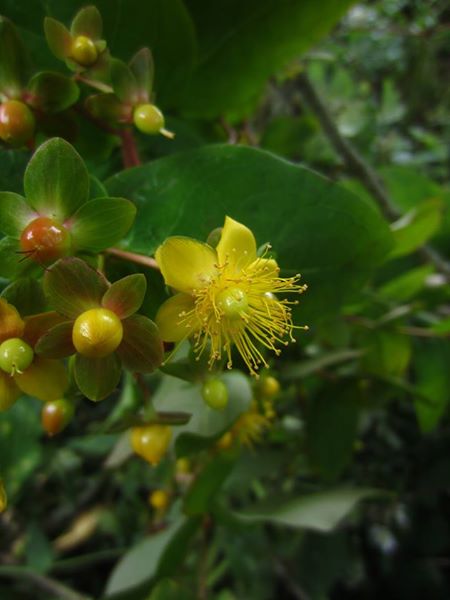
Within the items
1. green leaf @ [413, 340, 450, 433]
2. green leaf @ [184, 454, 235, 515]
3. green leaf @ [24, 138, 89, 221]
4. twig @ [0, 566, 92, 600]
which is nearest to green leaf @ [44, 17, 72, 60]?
green leaf @ [24, 138, 89, 221]

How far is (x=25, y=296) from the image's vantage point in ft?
1.16

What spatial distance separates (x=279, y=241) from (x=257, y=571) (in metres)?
0.71

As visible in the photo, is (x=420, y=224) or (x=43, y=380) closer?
(x=43, y=380)

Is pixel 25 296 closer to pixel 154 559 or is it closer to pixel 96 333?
pixel 96 333

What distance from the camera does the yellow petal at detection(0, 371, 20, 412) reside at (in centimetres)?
36

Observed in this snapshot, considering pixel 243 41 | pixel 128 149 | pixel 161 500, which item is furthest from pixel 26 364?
pixel 161 500

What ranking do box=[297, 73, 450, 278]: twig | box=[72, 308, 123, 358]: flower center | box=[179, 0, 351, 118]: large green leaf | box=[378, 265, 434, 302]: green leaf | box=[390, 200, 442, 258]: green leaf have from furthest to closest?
box=[297, 73, 450, 278]: twig, box=[378, 265, 434, 302]: green leaf, box=[390, 200, 442, 258]: green leaf, box=[179, 0, 351, 118]: large green leaf, box=[72, 308, 123, 358]: flower center

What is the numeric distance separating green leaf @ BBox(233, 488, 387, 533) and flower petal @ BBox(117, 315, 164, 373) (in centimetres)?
36

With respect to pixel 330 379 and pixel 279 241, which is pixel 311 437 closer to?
pixel 330 379

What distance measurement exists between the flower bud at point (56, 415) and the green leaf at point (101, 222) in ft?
0.39

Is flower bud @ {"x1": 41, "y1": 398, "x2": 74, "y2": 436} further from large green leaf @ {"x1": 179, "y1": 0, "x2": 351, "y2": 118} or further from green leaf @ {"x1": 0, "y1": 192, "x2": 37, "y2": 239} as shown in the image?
large green leaf @ {"x1": 179, "y1": 0, "x2": 351, "y2": 118}

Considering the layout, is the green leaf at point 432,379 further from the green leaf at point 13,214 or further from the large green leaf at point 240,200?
the green leaf at point 13,214

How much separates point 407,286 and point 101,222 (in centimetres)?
57

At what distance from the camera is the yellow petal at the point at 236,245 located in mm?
353
